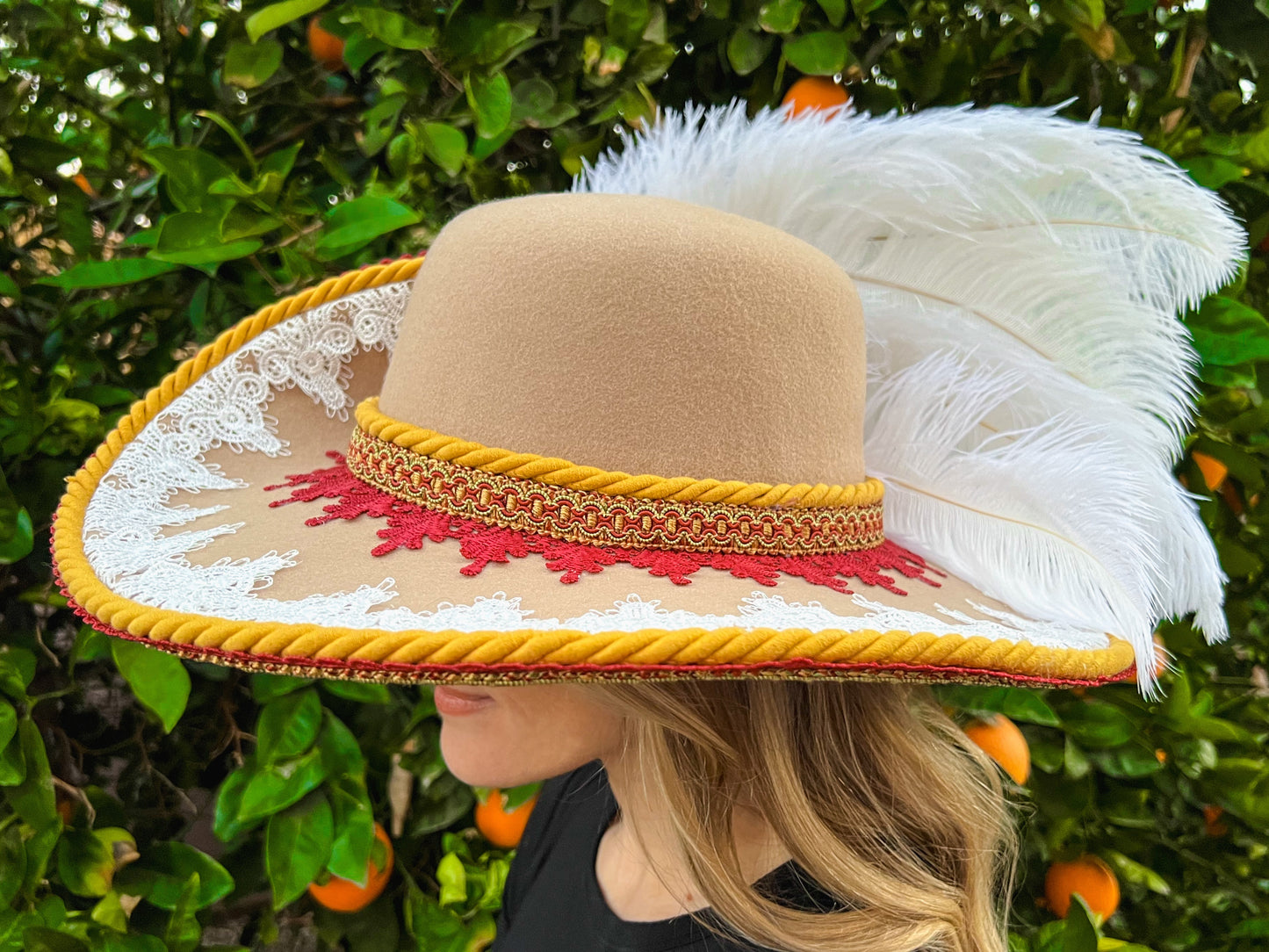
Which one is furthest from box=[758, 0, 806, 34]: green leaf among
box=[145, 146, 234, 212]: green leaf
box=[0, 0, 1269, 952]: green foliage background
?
box=[145, 146, 234, 212]: green leaf

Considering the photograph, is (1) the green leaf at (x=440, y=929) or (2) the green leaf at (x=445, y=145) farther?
(1) the green leaf at (x=440, y=929)

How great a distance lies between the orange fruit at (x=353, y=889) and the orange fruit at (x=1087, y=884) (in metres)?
1.03

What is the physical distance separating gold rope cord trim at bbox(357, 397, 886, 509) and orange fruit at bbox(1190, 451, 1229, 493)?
808 mm

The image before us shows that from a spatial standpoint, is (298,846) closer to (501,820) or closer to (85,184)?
(501,820)

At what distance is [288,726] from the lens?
1.05 m

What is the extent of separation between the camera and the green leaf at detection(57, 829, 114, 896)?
3.44ft

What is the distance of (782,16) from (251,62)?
2.33ft

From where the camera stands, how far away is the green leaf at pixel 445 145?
1.00 meters

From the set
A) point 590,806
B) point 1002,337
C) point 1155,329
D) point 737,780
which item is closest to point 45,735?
point 590,806

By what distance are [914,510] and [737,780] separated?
391 millimetres

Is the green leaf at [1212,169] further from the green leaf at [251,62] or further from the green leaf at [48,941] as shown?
the green leaf at [48,941]

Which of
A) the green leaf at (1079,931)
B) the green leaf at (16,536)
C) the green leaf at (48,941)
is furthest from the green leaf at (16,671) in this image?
the green leaf at (1079,931)

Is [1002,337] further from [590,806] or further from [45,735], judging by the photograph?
[45,735]

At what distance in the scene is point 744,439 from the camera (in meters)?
0.71
